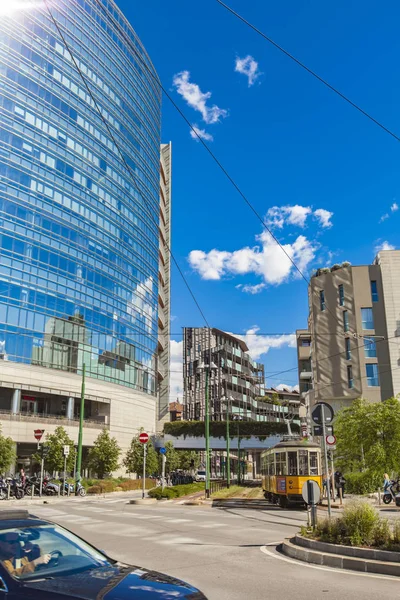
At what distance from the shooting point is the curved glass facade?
4909cm

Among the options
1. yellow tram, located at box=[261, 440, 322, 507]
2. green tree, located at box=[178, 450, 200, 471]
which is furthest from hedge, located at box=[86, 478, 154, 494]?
green tree, located at box=[178, 450, 200, 471]

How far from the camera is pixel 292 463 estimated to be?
23422mm

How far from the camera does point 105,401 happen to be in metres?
59.3

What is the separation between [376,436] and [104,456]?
94.6ft

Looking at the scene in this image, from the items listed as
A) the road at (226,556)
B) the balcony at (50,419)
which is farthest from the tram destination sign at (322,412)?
the balcony at (50,419)

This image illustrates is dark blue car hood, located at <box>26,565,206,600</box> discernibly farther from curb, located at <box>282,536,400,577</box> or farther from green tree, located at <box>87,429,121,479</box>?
green tree, located at <box>87,429,121,479</box>

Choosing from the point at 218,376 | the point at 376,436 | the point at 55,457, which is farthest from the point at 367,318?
the point at 218,376

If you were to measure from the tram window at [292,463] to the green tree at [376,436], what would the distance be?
7.17 meters

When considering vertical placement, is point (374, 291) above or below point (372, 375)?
above

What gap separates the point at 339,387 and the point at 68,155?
118 ft

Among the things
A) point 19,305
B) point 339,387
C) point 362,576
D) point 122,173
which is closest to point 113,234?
point 122,173

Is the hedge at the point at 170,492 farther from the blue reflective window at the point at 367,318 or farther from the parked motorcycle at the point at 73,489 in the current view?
the blue reflective window at the point at 367,318

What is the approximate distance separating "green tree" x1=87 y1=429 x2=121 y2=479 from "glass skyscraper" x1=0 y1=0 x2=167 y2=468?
5.07 m

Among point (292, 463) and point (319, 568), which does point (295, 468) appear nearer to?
point (292, 463)
